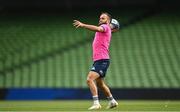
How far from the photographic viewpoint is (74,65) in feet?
79.9

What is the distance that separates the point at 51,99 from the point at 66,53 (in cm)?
441

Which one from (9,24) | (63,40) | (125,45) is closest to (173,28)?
(125,45)

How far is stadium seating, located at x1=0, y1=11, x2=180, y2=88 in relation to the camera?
75.5ft

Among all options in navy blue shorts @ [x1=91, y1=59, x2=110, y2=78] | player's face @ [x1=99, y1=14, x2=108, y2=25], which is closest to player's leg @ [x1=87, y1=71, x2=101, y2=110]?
navy blue shorts @ [x1=91, y1=59, x2=110, y2=78]

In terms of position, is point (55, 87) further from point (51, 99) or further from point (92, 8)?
point (92, 8)

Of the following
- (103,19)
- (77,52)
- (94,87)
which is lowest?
(94,87)

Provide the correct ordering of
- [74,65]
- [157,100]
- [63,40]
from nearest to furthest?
[157,100] < [74,65] < [63,40]

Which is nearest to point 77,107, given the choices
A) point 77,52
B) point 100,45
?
point 100,45

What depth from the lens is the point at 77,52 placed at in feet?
83.4

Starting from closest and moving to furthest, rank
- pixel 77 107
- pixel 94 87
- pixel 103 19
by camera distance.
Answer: pixel 94 87, pixel 103 19, pixel 77 107

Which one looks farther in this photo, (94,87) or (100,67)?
(100,67)

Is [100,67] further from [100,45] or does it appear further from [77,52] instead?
[77,52]

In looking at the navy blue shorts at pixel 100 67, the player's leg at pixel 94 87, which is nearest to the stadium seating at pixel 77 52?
the navy blue shorts at pixel 100 67

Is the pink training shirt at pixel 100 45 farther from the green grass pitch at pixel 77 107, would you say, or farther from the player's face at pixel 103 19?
the green grass pitch at pixel 77 107
